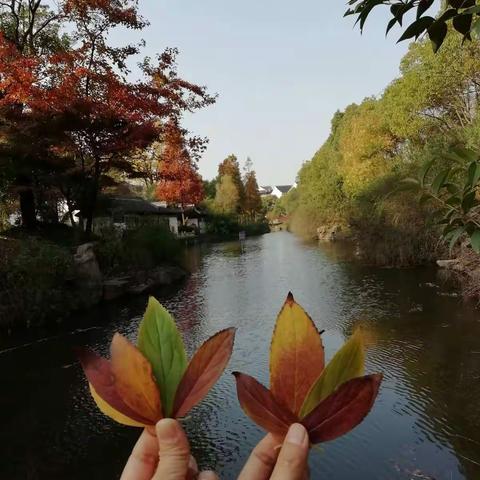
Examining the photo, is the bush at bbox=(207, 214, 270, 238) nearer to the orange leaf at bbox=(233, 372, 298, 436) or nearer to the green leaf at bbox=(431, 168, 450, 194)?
the green leaf at bbox=(431, 168, 450, 194)

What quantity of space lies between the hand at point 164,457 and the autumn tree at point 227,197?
48215 mm

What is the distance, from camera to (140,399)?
507 millimetres

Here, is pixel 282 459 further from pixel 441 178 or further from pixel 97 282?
pixel 97 282

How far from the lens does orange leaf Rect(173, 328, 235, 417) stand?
19.7 inches

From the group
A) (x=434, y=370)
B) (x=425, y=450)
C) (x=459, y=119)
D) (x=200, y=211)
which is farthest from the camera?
(x=200, y=211)

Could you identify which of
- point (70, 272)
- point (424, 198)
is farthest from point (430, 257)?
point (424, 198)

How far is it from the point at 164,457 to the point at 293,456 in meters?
0.16

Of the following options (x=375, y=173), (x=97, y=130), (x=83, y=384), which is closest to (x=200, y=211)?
(x=375, y=173)

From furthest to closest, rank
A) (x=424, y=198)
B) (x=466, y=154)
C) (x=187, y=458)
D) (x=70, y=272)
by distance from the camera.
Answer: (x=70, y=272), (x=424, y=198), (x=466, y=154), (x=187, y=458)

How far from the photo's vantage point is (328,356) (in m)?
5.89

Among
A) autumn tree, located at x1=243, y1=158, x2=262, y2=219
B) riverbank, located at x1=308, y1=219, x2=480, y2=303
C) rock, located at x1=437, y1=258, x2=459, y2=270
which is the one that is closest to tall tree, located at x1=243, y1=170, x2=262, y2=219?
autumn tree, located at x1=243, y1=158, x2=262, y2=219

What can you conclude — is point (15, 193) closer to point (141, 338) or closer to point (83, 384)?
point (83, 384)

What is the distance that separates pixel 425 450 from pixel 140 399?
5421 mm

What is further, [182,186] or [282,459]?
[182,186]
